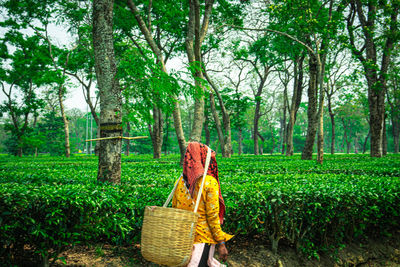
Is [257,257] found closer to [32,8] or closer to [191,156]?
[191,156]

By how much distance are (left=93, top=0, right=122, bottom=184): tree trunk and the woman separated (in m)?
2.63

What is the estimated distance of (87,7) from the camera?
16.0 m

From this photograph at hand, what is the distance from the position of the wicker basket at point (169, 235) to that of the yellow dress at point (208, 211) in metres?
0.16

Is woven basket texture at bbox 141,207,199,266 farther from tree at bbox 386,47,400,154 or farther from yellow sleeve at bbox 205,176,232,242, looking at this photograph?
tree at bbox 386,47,400,154

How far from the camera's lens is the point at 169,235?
1.85 meters

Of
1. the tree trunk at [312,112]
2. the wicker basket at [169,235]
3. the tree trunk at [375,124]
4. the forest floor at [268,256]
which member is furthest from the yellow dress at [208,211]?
the tree trunk at [375,124]

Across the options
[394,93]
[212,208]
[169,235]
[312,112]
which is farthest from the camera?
[394,93]

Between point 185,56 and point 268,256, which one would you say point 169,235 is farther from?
point 185,56

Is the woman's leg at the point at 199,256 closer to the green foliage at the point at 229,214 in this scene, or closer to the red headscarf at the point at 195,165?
the red headscarf at the point at 195,165

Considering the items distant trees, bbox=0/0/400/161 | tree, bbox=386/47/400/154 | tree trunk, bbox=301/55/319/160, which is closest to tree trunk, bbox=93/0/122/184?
distant trees, bbox=0/0/400/161

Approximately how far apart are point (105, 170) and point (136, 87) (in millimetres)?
1687

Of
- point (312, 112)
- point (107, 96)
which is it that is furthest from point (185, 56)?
point (107, 96)

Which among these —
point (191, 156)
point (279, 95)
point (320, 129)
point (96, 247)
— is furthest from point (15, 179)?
point (279, 95)

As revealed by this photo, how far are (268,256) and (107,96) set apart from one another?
3.66m
